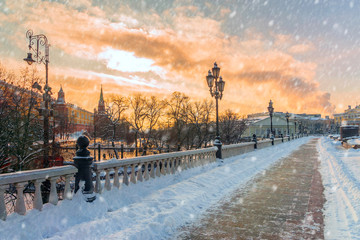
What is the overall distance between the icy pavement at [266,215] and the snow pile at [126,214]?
17.2 inches

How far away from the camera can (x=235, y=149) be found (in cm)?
1678

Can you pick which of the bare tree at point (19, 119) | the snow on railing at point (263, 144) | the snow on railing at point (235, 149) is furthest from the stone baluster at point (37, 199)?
the snow on railing at point (263, 144)

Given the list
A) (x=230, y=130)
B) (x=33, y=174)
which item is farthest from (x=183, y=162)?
(x=230, y=130)

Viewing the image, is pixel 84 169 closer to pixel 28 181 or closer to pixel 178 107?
pixel 28 181

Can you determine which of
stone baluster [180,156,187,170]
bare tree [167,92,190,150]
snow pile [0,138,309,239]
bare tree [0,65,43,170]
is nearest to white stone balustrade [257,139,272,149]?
stone baluster [180,156,187,170]

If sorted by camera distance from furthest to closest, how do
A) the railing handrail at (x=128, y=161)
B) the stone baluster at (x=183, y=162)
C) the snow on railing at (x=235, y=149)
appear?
the snow on railing at (x=235, y=149), the stone baluster at (x=183, y=162), the railing handrail at (x=128, y=161)

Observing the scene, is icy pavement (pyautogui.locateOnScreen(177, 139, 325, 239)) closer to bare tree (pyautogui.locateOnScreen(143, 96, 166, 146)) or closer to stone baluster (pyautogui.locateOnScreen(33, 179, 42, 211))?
stone baluster (pyautogui.locateOnScreen(33, 179, 42, 211))

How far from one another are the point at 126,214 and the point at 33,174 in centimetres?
205

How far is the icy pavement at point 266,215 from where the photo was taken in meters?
4.71

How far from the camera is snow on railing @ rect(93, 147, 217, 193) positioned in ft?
19.7

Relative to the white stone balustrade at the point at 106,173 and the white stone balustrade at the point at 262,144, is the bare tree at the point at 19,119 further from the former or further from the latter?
the white stone balustrade at the point at 262,144

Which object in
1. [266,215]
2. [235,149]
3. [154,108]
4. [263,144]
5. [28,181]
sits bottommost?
[266,215]

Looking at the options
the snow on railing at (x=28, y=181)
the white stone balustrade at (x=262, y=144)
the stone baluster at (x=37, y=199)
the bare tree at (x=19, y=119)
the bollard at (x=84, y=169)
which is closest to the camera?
the snow on railing at (x=28, y=181)

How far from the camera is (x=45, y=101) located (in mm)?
15219
